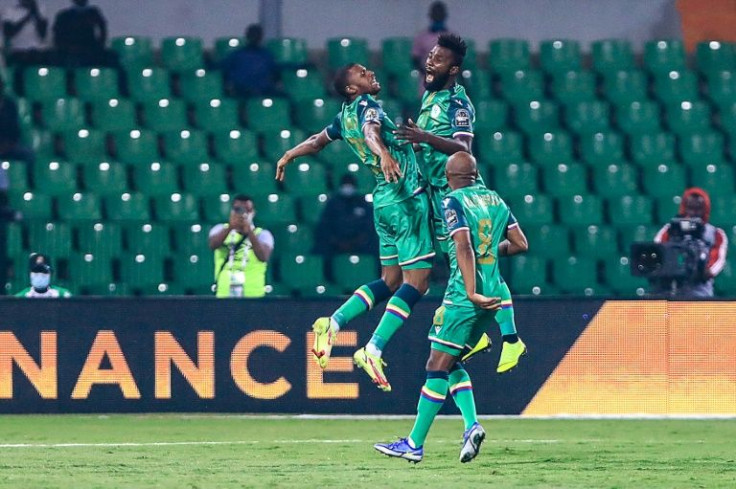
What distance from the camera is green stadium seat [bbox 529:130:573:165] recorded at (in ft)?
54.5

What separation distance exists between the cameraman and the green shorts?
3.46 m

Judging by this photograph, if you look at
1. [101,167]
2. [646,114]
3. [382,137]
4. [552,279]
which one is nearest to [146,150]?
[101,167]

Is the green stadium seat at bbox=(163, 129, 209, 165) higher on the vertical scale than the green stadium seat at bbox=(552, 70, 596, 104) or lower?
lower

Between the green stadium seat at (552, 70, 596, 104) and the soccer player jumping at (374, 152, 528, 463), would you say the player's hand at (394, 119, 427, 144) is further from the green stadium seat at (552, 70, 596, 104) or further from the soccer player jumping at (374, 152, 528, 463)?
the green stadium seat at (552, 70, 596, 104)

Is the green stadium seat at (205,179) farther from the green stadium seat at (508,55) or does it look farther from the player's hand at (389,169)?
the player's hand at (389,169)

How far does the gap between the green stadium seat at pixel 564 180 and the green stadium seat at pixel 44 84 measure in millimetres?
5369

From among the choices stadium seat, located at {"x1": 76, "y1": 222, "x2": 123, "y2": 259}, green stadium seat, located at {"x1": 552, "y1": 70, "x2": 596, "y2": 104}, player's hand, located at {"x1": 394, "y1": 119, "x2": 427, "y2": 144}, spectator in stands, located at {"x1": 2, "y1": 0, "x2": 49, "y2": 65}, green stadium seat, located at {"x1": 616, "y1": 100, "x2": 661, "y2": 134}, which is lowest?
stadium seat, located at {"x1": 76, "y1": 222, "x2": 123, "y2": 259}

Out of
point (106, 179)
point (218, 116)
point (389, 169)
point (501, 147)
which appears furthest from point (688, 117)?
point (389, 169)

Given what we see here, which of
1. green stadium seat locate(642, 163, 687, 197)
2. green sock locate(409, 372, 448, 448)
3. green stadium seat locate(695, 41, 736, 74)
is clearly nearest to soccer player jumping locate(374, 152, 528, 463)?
green sock locate(409, 372, 448, 448)

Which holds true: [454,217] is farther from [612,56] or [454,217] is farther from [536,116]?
[612,56]

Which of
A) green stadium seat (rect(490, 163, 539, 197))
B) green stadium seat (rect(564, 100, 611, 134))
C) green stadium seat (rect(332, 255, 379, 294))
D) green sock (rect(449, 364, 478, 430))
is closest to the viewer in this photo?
green sock (rect(449, 364, 478, 430))

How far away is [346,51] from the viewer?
17.5m

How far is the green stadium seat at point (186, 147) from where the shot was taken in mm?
16266

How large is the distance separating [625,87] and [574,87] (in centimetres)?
61
